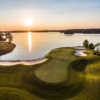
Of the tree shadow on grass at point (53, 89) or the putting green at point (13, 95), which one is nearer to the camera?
the putting green at point (13, 95)

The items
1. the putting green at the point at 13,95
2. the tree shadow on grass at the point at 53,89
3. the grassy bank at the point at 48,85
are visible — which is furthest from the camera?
the tree shadow on grass at the point at 53,89

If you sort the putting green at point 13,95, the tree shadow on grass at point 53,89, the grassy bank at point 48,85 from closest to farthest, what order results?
the putting green at point 13,95 < the grassy bank at point 48,85 < the tree shadow on grass at point 53,89

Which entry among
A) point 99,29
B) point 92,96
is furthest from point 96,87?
point 99,29

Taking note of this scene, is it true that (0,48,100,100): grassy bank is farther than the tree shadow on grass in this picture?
No

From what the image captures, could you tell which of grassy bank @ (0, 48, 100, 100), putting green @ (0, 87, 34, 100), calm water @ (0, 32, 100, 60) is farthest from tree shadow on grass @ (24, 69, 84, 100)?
calm water @ (0, 32, 100, 60)

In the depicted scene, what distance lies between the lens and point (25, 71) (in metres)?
12.4

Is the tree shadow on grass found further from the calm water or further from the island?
the calm water

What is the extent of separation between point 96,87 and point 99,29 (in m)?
122

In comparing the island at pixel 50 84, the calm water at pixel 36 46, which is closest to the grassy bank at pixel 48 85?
the island at pixel 50 84

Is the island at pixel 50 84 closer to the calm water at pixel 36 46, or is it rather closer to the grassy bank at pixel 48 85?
the grassy bank at pixel 48 85

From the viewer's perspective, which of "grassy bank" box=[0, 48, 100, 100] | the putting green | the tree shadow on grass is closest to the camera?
the putting green

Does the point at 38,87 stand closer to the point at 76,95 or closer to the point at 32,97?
the point at 32,97

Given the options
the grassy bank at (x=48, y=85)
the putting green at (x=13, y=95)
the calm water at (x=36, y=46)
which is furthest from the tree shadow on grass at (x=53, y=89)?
the calm water at (x=36, y=46)

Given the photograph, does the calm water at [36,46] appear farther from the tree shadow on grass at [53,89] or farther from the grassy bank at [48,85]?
the tree shadow on grass at [53,89]
